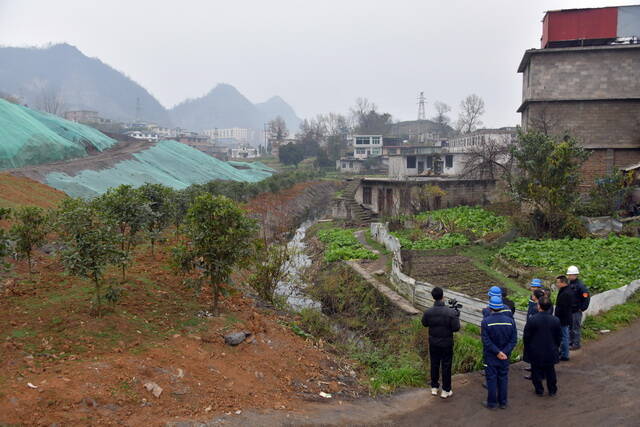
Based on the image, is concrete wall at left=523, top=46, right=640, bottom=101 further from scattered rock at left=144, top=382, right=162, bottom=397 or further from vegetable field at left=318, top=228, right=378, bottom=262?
scattered rock at left=144, top=382, right=162, bottom=397

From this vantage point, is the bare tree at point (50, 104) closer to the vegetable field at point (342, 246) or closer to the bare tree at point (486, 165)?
the vegetable field at point (342, 246)

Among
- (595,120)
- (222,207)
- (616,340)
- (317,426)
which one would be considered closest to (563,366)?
(616,340)

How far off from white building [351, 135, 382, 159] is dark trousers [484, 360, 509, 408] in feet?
197

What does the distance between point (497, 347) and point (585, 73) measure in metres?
21.5

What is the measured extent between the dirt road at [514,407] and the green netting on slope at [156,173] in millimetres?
16474

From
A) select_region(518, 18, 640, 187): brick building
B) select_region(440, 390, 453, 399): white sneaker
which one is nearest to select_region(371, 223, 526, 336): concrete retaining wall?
select_region(440, 390, 453, 399): white sneaker

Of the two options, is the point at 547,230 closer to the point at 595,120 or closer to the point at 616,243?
the point at 616,243

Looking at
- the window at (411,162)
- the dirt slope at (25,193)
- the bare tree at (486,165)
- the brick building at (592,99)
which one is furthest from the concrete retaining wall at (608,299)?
the window at (411,162)

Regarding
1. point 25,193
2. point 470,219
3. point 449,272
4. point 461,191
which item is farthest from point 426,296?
point 461,191

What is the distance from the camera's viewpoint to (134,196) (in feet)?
33.8

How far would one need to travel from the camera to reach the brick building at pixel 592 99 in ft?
73.6

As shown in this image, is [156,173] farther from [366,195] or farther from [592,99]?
[592,99]

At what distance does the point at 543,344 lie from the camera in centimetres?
654

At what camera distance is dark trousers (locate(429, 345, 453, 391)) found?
22.1ft
